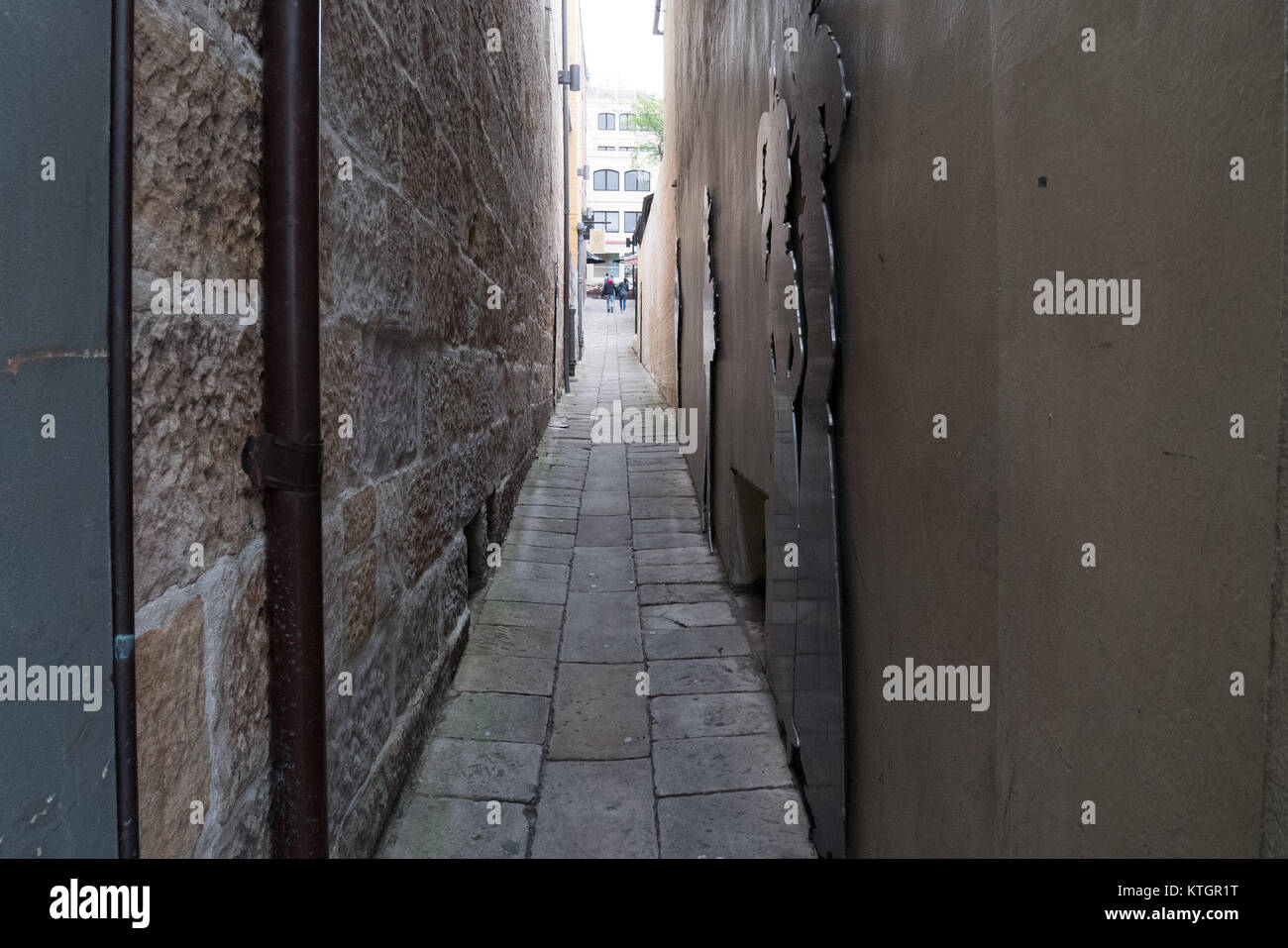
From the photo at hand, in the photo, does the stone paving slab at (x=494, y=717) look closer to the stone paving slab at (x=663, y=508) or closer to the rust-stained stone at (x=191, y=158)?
the rust-stained stone at (x=191, y=158)

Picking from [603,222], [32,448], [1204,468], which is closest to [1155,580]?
[1204,468]

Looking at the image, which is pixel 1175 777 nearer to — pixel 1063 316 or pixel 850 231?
pixel 1063 316

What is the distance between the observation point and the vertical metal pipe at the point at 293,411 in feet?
4.59

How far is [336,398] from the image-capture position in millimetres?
1754

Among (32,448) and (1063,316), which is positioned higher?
(1063,316)

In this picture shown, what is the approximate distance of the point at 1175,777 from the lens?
800mm

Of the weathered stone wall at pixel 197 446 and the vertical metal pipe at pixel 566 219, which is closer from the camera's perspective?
the weathered stone wall at pixel 197 446

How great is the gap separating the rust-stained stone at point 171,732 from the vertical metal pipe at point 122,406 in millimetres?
43

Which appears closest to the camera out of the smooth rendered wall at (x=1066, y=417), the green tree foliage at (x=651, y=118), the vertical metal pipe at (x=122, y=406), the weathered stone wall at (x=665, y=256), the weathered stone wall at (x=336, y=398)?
the smooth rendered wall at (x=1066, y=417)

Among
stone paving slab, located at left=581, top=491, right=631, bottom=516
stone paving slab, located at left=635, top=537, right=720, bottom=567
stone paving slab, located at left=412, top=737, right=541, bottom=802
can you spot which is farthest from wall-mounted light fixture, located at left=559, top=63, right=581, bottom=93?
stone paving slab, located at left=412, top=737, right=541, bottom=802

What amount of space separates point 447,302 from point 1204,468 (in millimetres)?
2555

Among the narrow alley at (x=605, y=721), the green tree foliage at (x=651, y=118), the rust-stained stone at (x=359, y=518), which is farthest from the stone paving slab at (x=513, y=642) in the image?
the green tree foliage at (x=651, y=118)

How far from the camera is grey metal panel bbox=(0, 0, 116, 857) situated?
0.81 meters

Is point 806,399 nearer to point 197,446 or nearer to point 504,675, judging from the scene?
point 197,446
